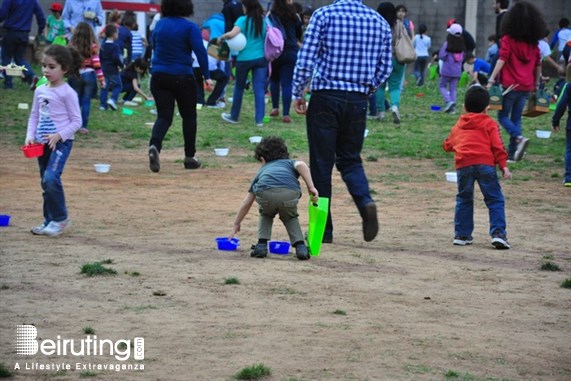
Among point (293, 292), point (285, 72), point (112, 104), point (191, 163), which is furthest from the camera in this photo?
point (112, 104)

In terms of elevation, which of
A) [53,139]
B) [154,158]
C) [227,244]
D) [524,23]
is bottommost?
[154,158]

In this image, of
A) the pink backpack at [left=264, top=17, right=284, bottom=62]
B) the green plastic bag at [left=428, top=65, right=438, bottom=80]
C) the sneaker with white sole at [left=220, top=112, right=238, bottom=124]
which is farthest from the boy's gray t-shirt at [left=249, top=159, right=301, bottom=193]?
the green plastic bag at [left=428, top=65, right=438, bottom=80]

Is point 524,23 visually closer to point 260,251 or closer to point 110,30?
point 260,251

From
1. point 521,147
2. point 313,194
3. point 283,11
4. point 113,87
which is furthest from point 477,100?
point 113,87

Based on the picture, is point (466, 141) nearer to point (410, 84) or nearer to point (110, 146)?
point (110, 146)

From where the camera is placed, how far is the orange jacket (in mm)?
9742

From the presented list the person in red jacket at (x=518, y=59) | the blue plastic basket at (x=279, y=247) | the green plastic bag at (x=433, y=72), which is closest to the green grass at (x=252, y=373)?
the blue plastic basket at (x=279, y=247)

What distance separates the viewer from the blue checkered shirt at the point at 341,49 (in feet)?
29.7

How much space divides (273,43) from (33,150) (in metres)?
8.89

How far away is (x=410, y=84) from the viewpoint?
3259cm

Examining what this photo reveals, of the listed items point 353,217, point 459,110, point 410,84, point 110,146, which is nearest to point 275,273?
point 353,217

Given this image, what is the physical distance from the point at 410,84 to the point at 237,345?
26699mm

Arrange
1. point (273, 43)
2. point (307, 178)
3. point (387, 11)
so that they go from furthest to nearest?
1. point (273, 43)
2. point (387, 11)
3. point (307, 178)

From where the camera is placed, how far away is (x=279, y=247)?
356 inches
